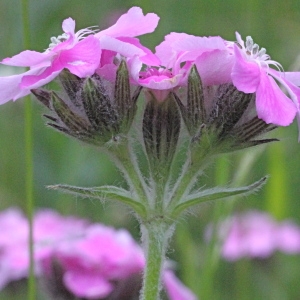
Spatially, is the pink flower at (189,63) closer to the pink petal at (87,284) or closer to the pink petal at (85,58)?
the pink petal at (85,58)

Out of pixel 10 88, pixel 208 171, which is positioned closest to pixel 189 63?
pixel 10 88

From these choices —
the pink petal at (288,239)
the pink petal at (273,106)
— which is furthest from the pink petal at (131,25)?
the pink petal at (288,239)

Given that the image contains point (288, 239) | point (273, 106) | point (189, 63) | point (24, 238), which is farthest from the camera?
point (288, 239)

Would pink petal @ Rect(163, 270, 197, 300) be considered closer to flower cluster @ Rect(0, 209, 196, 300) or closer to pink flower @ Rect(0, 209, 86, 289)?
flower cluster @ Rect(0, 209, 196, 300)

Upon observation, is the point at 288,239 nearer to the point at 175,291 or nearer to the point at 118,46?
the point at 175,291

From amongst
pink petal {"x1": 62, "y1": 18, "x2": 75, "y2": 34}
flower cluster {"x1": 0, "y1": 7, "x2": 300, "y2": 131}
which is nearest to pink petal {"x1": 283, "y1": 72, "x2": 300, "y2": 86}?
flower cluster {"x1": 0, "y1": 7, "x2": 300, "y2": 131}
